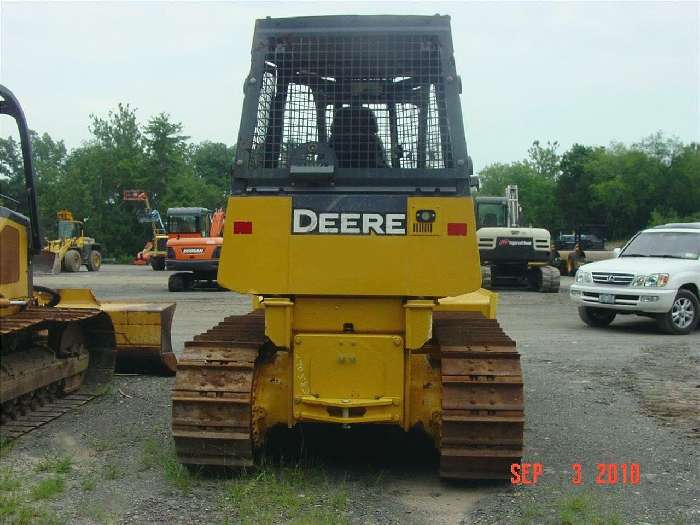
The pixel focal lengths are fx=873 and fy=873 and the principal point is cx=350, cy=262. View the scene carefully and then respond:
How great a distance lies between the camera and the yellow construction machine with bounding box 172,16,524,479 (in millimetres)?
5324

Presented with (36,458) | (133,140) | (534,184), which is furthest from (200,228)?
(534,184)

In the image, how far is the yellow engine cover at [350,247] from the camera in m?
5.41

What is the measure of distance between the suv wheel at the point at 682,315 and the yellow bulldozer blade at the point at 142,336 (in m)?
8.57

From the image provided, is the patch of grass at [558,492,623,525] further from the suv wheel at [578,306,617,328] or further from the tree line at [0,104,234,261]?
the tree line at [0,104,234,261]

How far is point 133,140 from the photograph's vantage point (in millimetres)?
75500

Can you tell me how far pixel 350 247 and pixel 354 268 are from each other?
0.13 metres

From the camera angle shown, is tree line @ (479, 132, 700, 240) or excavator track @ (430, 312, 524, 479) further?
tree line @ (479, 132, 700, 240)

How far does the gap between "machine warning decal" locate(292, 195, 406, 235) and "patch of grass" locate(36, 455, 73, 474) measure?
221 centimetres

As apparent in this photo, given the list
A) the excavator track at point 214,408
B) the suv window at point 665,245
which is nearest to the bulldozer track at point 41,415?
the excavator track at point 214,408

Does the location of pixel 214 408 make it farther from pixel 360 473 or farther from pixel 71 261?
pixel 71 261

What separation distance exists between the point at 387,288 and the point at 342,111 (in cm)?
129

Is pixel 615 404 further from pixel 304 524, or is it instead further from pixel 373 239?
pixel 304 524

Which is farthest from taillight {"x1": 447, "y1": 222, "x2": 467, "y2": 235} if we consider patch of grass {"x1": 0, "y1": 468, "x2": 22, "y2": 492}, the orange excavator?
the orange excavator
